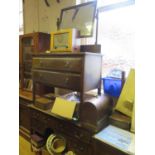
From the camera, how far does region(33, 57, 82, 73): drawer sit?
172cm

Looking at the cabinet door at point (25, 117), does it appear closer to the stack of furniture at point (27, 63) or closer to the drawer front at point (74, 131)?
the stack of furniture at point (27, 63)

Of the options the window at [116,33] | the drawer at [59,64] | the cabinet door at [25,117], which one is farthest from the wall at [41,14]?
the cabinet door at [25,117]

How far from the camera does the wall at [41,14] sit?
2.81 metres

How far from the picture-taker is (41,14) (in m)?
3.14

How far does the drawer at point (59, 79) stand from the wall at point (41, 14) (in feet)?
3.40

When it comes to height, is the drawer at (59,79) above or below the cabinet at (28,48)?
below

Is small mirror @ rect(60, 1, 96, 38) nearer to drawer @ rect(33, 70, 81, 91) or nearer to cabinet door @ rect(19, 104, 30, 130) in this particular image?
drawer @ rect(33, 70, 81, 91)

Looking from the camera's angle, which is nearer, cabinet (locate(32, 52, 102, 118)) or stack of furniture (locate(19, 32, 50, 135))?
cabinet (locate(32, 52, 102, 118))

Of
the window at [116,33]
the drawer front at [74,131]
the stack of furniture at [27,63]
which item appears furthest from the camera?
the stack of furniture at [27,63]

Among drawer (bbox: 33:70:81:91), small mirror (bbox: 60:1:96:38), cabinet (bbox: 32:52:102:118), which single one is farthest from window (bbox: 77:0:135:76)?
drawer (bbox: 33:70:81:91)

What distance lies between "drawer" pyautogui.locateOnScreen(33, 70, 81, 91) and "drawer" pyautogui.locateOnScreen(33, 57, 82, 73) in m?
0.06

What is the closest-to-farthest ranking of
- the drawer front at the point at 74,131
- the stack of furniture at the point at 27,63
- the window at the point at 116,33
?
the drawer front at the point at 74,131 < the window at the point at 116,33 < the stack of furniture at the point at 27,63
